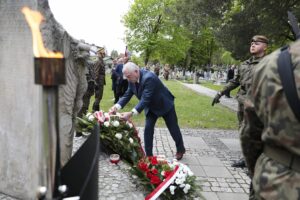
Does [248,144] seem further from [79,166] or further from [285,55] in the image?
[79,166]

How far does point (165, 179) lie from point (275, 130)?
2.59 metres

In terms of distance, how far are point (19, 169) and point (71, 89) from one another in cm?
98

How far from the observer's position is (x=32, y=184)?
342 centimetres

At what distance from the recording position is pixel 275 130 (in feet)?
5.59

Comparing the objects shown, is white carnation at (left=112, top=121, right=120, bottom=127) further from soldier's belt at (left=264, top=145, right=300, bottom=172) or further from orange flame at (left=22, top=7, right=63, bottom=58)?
orange flame at (left=22, top=7, right=63, bottom=58)

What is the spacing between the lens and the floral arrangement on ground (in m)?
4.11

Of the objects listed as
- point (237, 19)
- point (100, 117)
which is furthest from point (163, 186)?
point (237, 19)

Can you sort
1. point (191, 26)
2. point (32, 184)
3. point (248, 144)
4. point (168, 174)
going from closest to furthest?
1. point (248, 144)
2. point (32, 184)
3. point (168, 174)
4. point (191, 26)

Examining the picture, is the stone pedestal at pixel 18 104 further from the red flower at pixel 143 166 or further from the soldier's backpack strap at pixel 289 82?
the soldier's backpack strap at pixel 289 82

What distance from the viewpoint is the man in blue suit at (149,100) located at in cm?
521

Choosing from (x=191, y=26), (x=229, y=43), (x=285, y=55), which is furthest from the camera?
(x=191, y=26)

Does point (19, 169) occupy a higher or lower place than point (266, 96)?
lower

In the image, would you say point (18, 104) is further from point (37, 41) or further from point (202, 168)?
point (202, 168)

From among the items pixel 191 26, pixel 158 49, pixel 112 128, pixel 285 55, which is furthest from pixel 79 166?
pixel 158 49
